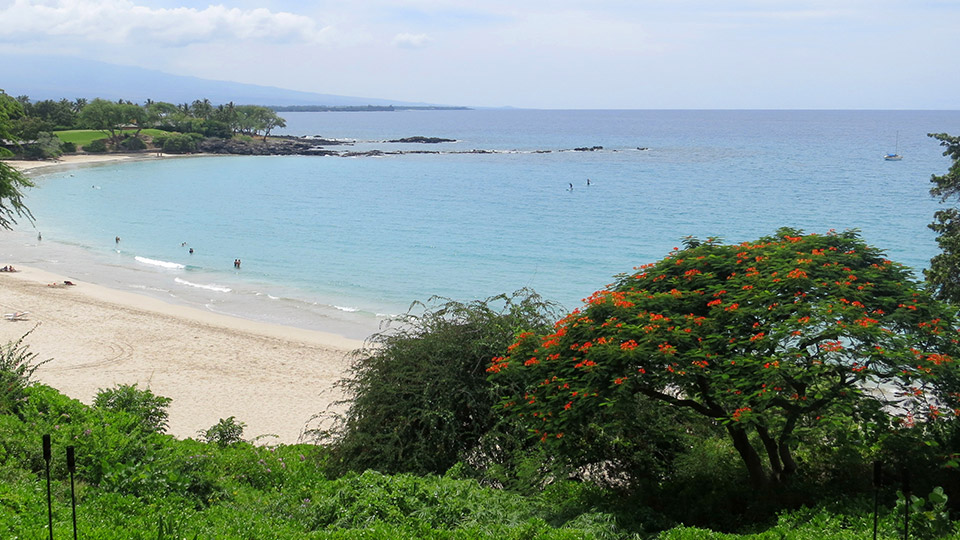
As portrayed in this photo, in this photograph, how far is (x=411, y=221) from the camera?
5809cm

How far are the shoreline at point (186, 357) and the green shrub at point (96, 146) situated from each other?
83.2 m

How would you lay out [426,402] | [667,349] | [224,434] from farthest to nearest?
1. [224,434]
2. [426,402]
3. [667,349]

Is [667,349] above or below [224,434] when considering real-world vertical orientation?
above

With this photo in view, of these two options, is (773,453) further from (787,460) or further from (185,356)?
(185,356)

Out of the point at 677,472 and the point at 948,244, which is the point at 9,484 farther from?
the point at 948,244

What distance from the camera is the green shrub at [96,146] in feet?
354

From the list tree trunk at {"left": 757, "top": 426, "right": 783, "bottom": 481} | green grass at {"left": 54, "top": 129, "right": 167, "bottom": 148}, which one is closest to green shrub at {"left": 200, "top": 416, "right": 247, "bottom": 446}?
tree trunk at {"left": 757, "top": 426, "right": 783, "bottom": 481}

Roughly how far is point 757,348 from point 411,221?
50.5m

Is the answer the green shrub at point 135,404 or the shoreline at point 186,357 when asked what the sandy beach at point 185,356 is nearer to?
the shoreline at point 186,357

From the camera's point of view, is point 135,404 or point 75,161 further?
point 75,161

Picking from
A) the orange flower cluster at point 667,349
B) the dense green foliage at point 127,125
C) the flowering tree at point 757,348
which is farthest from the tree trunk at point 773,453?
the dense green foliage at point 127,125

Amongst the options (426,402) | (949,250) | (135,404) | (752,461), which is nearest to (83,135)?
(135,404)

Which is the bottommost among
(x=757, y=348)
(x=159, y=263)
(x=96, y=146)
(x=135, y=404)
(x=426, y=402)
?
(x=159, y=263)

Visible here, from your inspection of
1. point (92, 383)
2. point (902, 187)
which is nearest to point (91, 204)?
point (92, 383)
